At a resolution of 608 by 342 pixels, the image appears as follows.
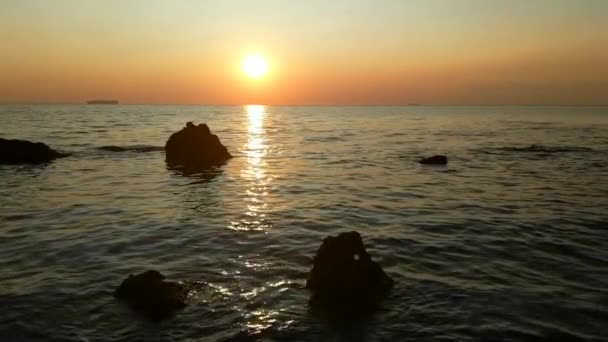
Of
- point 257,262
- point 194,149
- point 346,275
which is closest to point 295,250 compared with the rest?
point 257,262

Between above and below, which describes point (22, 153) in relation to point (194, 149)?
below

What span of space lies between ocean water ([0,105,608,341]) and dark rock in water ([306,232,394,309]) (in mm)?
438

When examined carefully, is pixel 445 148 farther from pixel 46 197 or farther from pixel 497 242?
pixel 46 197

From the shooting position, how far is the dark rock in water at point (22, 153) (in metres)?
36.9

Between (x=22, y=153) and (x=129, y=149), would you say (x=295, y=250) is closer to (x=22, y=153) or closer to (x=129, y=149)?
(x=22, y=153)

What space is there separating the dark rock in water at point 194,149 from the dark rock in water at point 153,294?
28.2m

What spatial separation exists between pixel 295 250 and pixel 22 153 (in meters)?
32.8

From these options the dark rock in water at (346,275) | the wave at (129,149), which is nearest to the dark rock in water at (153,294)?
the dark rock in water at (346,275)

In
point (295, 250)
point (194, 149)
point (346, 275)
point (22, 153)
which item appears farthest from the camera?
point (194, 149)

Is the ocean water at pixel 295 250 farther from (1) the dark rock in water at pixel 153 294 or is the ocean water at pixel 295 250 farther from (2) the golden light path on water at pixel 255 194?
(1) the dark rock in water at pixel 153 294

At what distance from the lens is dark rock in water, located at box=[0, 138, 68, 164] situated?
1452 inches

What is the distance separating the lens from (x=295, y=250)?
14.8 m

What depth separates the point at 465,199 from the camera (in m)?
23.2

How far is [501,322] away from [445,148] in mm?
46222
